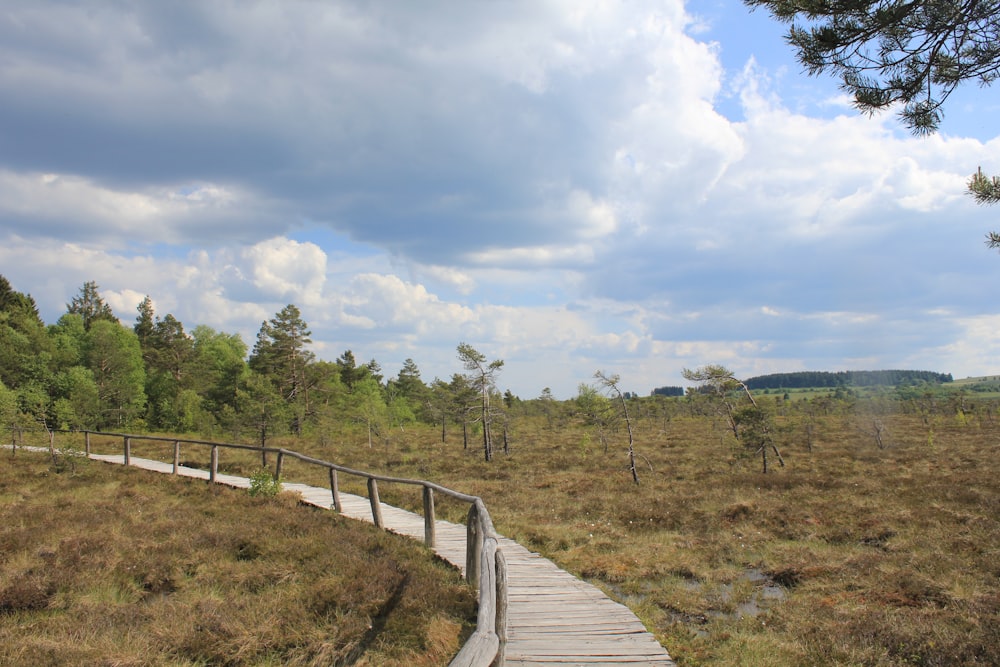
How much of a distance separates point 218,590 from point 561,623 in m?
5.34

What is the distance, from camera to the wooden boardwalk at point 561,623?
17.3 ft

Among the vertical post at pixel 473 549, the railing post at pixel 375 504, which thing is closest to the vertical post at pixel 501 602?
the vertical post at pixel 473 549

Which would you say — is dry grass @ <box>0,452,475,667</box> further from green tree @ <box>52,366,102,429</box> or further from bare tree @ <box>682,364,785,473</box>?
green tree @ <box>52,366,102,429</box>

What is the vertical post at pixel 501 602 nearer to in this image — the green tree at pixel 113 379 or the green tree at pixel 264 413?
the green tree at pixel 264 413

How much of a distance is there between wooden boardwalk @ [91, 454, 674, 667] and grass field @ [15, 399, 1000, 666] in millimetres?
859

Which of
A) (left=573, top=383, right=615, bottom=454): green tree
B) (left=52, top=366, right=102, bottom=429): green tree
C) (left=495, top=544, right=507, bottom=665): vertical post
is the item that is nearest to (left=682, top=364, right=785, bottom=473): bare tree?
(left=573, top=383, right=615, bottom=454): green tree

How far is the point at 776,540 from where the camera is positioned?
13.2 m

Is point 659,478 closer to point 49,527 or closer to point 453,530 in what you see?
point 453,530

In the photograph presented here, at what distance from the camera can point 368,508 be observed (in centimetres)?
1367

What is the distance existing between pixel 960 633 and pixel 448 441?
40.5 m

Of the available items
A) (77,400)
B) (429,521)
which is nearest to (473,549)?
(429,521)

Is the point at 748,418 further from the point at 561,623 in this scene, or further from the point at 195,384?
the point at 195,384

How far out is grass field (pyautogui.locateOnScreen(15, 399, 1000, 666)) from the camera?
23.3 ft

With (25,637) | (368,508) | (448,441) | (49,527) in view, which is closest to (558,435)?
(448,441)
